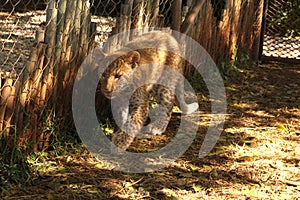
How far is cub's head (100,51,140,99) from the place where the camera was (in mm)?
5551

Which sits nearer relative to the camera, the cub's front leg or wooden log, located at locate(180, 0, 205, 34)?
the cub's front leg

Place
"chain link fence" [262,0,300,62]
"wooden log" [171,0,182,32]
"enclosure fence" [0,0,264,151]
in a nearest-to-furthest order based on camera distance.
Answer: "enclosure fence" [0,0,264,151] < "wooden log" [171,0,182,32] < "chain link fence" [262,0,300,62]

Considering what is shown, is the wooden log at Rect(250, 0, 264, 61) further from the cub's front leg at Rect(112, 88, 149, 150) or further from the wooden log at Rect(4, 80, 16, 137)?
the wooden log at Rect(4, 80, 16, 137)

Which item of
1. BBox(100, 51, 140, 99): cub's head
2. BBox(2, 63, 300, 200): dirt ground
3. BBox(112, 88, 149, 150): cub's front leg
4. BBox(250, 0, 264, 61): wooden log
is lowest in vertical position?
BBox(2, 63, 300, 200): dirt ground

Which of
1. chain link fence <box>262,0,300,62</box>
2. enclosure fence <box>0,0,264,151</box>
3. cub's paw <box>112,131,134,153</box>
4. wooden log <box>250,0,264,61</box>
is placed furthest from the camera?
chain link fence <box>262,0,300,62</box>

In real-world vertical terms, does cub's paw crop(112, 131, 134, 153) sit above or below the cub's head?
below

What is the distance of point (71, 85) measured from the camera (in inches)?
217

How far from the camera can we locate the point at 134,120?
5.75 meters

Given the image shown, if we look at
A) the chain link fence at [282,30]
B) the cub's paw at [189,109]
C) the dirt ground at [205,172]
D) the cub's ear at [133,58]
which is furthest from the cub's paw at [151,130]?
the chain link fence at [282,30]

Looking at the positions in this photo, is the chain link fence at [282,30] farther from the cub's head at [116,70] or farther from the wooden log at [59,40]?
the wooden log at [59,40]

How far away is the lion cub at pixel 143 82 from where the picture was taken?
5613 millimetres

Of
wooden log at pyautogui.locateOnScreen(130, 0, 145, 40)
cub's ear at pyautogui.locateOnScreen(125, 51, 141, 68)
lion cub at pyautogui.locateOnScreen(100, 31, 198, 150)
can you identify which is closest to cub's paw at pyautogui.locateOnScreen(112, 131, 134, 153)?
lion cub at pyautogui.locateOnScreen(100, 31, 198, 150)

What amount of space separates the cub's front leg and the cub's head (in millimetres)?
232

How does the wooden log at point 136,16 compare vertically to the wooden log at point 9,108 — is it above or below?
above
